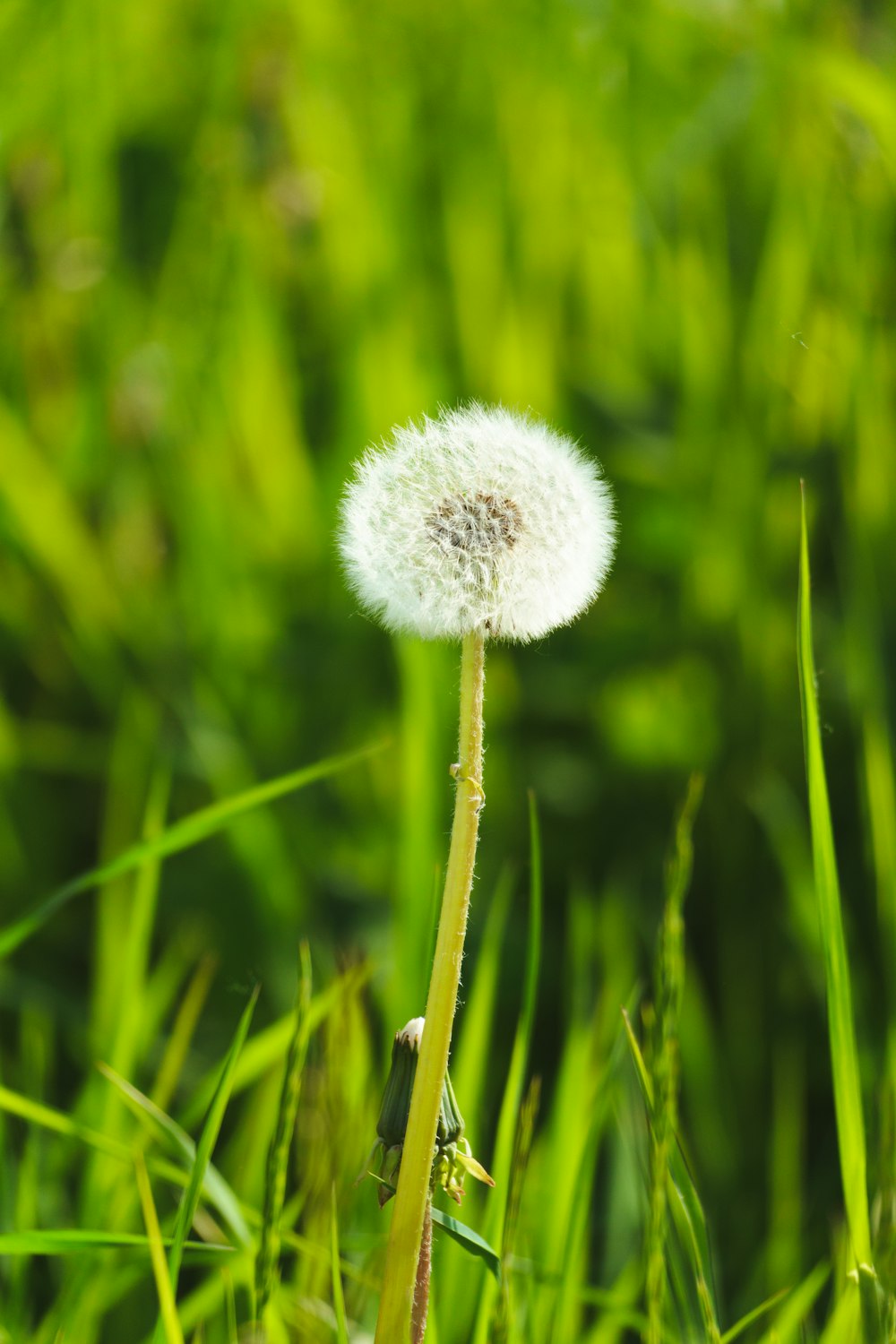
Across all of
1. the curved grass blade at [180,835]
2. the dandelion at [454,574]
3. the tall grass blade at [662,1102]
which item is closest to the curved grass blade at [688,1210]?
the tall grass blade at [662,1102]

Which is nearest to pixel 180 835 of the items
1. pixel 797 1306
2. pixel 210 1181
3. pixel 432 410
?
pixel 210 1181

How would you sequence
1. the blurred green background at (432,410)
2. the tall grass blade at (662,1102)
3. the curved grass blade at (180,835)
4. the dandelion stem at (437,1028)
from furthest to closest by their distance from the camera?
1. the blurred green background at (432,410)
2. the curved grass blade at (180,835)
3. the tall grass blade at (662,1102)
4. the dandelion stem at (437,1028)

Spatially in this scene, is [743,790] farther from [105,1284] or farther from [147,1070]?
[105,1284]

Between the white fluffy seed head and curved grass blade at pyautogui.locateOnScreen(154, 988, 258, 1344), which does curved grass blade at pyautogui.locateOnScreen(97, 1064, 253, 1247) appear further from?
the white fluffy seed head

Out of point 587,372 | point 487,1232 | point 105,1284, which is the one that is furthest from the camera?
point 587,372

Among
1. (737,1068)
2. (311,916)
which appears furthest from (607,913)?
(311,916)

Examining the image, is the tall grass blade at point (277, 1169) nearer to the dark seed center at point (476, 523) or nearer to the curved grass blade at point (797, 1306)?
the dark seed center at point (476, 523)

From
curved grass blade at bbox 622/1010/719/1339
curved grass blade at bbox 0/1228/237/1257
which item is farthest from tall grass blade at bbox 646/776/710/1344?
curved grass blade at bbox 0/1228/237/1257

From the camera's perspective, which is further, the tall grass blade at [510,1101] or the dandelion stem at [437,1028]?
the tall grass blade at [510,1101]

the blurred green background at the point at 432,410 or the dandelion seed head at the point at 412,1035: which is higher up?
the blurred green background at the point at 432,410
